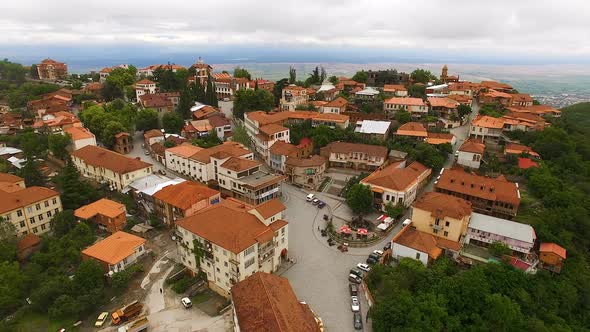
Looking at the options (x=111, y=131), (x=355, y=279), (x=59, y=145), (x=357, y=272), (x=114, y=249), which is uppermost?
(x=111, y=131)

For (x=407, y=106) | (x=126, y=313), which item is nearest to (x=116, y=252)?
(x=126, y=313)

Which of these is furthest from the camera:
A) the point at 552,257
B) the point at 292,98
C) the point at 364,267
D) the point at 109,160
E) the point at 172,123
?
the point at 292,98

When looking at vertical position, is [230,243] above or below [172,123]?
below

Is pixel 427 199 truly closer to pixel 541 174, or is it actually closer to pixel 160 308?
pixel 541 174

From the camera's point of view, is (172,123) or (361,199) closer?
(361,199)

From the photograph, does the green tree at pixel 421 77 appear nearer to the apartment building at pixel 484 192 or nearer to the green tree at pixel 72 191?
the apartment building at pixel 484 192

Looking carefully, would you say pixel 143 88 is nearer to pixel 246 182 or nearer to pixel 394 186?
pixel 246 182

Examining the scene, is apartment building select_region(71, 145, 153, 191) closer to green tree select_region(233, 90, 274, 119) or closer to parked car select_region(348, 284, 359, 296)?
green tree select_region(233, 90, 274, 119)
